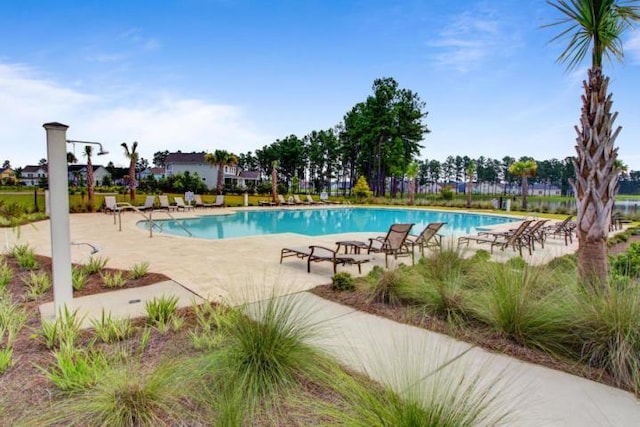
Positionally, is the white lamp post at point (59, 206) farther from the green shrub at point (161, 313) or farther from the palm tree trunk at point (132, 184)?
the palm tree trunk at point (132, 184)

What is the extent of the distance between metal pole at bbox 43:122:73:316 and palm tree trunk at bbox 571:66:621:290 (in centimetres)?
562

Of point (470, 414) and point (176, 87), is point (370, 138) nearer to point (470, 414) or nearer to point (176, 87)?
point (176, 87)

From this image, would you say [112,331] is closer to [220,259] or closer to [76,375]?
[76,375]

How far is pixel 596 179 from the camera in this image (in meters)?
4.18

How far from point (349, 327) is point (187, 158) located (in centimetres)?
5470

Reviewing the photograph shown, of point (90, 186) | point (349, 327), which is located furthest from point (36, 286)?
point (90, 186)

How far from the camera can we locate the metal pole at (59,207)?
3.35m

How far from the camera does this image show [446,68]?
17.4 m

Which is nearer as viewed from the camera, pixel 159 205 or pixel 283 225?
pixel 283 225

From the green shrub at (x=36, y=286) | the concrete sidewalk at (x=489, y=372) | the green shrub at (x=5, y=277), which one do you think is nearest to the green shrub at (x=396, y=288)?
the concrete sidewalk at (x=489, y=372)

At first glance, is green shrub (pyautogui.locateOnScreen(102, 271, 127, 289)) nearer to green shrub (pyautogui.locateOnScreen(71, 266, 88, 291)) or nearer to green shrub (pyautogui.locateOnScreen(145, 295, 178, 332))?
green shrub (pyautogui.locateOnScreen(71, 266, 88, 291))

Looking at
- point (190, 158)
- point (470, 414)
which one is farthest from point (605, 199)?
point (190, 158)

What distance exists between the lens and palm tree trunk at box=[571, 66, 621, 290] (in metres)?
4.12

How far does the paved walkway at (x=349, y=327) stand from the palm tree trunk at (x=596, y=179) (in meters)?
0.92
